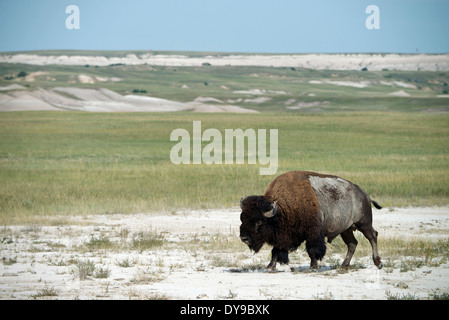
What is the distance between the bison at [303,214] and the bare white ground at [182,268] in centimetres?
55

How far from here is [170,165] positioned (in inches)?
1415

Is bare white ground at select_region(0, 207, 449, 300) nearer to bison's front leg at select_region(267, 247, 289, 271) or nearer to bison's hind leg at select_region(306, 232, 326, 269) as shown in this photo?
bison's front leg at select_region(267, 247, 289, 271)

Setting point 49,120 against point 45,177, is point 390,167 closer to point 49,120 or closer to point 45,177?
point 45,177

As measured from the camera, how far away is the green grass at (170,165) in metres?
24.5

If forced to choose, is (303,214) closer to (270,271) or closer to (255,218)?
(255,218)

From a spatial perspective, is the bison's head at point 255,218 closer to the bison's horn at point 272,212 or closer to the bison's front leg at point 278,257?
the bison's horn at point 272,212

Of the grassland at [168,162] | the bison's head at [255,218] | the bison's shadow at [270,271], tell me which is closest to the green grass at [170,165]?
the grassland at [168,162]

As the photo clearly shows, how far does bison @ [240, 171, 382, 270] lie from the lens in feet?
39.6

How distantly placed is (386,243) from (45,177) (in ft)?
60.8

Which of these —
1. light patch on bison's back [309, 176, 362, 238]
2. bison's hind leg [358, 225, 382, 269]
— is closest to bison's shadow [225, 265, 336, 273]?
light patch on bison's back [309, 176, 362, 238]

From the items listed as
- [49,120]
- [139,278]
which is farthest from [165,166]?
[49,120]

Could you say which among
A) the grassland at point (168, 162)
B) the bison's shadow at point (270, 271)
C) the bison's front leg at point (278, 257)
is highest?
the bison's front leg at point (278, 257)
